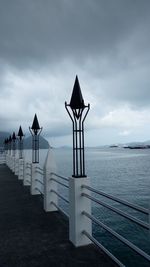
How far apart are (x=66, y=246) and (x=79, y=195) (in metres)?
0.89

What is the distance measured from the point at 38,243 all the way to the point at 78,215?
916mm

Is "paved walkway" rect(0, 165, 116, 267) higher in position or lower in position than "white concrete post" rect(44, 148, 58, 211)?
lower

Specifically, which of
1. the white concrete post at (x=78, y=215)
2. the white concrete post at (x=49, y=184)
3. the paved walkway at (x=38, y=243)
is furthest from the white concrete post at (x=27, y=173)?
the white concrete post at (x=78, y=215)

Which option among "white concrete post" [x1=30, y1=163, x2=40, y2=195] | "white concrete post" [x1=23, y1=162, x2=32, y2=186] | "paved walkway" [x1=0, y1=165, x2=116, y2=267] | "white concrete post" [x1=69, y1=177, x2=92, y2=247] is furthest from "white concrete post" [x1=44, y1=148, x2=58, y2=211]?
"white concrete post" [x1=23, y1=162, x2=32, y2=186]

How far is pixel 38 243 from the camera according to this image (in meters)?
4.16

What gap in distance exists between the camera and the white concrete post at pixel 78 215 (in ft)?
13.2

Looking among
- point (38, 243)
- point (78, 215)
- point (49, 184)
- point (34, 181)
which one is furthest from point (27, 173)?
point (78, 215)

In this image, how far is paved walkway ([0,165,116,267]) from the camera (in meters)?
3.44

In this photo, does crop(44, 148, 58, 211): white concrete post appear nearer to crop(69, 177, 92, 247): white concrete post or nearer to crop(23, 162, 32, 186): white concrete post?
crop(69, 177, 92, 247): white concrete post

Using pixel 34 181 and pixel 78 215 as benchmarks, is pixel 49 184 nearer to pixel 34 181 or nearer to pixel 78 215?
pixel 78 215

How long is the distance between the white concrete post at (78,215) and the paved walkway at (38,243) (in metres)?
0.14

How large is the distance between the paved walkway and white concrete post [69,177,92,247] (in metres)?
0.14

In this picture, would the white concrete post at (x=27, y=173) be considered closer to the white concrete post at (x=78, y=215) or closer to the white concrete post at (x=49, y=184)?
the white concrete post at (x=49, y=184)

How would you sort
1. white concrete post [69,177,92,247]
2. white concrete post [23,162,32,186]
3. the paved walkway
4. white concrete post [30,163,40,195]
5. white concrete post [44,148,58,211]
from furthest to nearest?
white concrete post [23,162,32,186] → white concrete post [30,163,40,195] → white concrete post [44,148,58,211] → white concrete post [69,177,92,247] → the paved walkway
